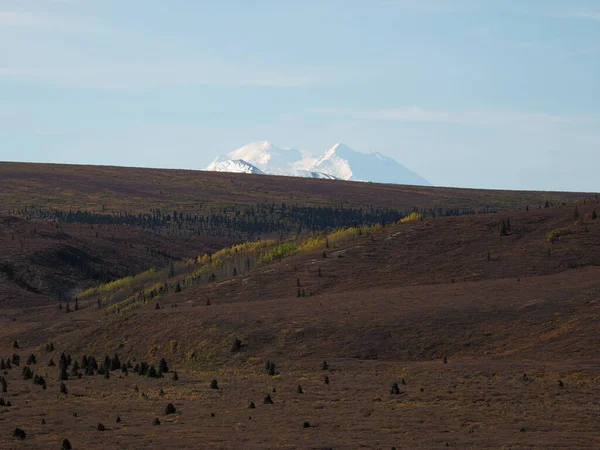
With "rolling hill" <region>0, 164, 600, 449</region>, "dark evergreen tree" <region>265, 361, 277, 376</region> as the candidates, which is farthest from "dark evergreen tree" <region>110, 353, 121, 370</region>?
"dark evergreen tree" <region>265, 361, 277, 376</region>

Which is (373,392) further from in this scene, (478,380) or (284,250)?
(284,250)

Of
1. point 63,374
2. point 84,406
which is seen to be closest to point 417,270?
point 63,374

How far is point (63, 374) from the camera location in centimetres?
4425

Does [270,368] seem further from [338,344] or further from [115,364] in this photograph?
[115,364]

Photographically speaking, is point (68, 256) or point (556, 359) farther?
point (68, 256)

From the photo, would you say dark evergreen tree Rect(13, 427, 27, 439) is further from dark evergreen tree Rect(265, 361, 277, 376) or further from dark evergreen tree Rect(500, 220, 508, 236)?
dark evergreen tree Rect(500, 220, 508, 236)

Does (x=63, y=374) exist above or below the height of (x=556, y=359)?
below

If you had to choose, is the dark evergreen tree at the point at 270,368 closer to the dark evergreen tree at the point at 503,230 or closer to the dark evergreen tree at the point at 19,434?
the dark evergreen tree at the point at 19,434

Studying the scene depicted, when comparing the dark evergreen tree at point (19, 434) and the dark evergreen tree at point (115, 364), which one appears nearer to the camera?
the dark evergreen tree at point (19, 434)

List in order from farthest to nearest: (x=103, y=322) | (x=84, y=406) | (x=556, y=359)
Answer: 1. (x=103, y=322)
2. (x=556, y=359)
3. (x=84, y=406)

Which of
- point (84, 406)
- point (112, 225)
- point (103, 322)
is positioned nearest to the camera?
point (84, 406)

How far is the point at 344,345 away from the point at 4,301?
169 ft

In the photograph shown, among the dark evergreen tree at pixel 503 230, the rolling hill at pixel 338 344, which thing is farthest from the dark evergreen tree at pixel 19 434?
the dark evergreen tree at pixel 503 230

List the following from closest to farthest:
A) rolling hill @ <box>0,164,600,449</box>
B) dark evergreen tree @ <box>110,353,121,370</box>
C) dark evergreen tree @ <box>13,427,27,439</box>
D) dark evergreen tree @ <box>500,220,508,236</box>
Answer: dark evergreen tree @ <box>13,427,27,439</box>, rolling hill @ <box>0,164,600,449</box>, dark evergreen tree @ <box>110,353,121,370</box>, dark evergreen tree @ <box>500,220,508,236</box>
